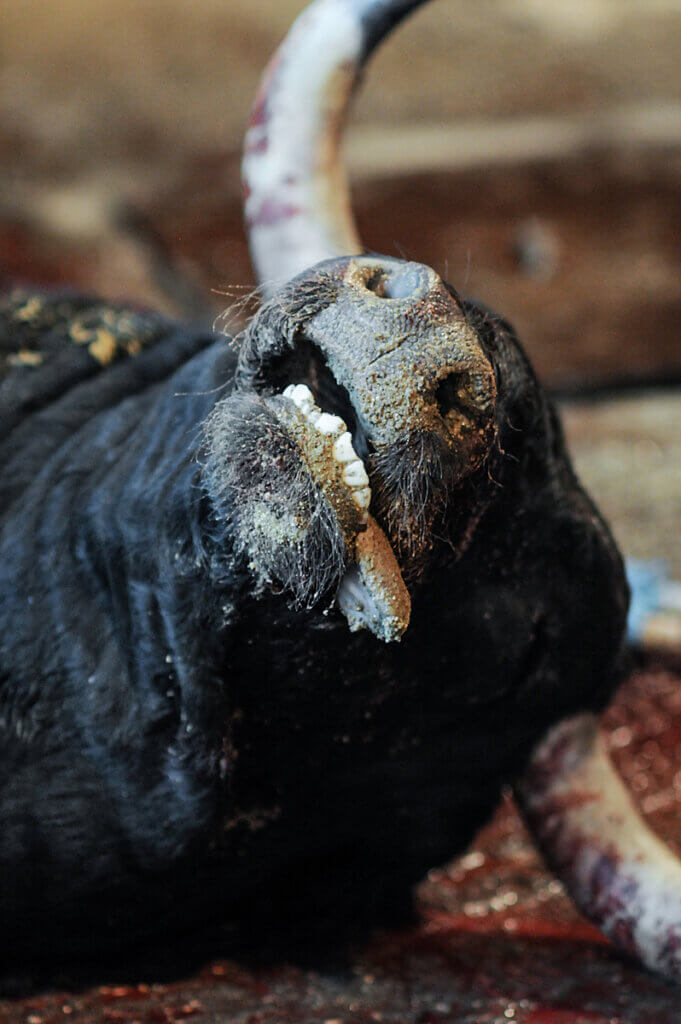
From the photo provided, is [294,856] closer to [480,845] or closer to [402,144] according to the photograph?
[480,845]

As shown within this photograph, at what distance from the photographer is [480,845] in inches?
81.1

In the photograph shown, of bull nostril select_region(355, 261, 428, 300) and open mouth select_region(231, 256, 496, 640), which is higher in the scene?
bull nostril select_region(355, 261, 428, 300)

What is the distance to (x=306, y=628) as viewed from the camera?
119cm

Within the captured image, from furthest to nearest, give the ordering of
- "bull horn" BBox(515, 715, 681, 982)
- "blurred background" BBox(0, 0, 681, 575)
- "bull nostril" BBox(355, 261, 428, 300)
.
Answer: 1. "blurred background" BBox(0, 0, 681, 575)
2. "bull horn" BBox(515, 715, 681, 982)
3. "bull nostril" BBox(355, 261, 428, 300)

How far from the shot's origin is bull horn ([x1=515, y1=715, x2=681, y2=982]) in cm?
138

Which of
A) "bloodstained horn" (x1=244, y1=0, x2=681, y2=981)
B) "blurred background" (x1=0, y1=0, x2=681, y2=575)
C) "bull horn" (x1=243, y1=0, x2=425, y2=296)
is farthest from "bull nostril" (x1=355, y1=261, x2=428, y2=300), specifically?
"blurred background" (x1=0, y1=0, x2=681, y2=575)

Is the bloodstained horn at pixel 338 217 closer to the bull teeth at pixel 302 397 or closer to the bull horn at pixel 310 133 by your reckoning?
the bull horn at pixel 310 133

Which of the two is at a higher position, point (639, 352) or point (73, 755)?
point (639, 352)

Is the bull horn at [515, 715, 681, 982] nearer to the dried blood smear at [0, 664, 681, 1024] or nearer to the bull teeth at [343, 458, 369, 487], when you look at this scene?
the dried blood smear at [0, 664, 681, 1024]

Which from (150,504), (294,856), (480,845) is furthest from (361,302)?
(480,845)

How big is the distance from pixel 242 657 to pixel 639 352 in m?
3.54

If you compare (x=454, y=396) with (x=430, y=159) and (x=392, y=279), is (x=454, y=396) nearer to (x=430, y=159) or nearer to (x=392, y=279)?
(x=392, y=279)

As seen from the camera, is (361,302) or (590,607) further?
(590,607)

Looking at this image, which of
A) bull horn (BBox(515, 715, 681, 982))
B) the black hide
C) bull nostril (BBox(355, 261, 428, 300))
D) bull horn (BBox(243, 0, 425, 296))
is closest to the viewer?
bull nostril (BBox(355, 261, 428, 300))
